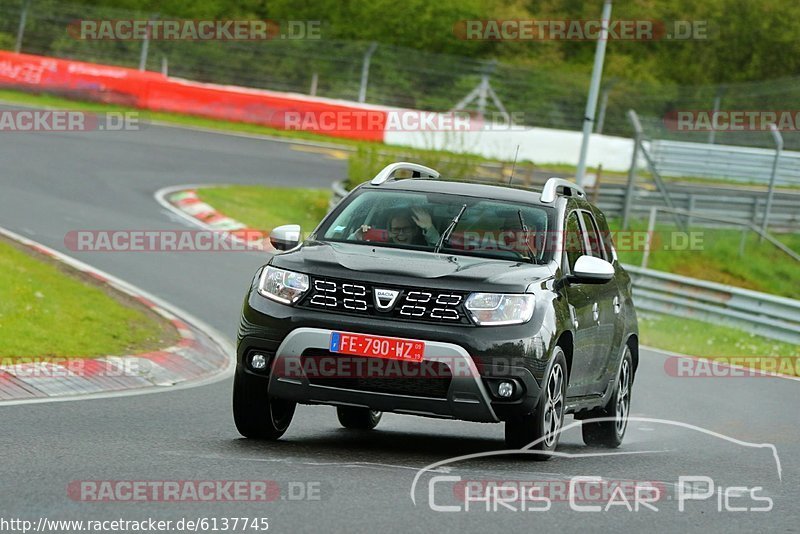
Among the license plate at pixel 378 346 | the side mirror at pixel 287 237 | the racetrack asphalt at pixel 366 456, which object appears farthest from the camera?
the side mirror at pixel 287 237

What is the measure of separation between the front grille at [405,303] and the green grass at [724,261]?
18340mm

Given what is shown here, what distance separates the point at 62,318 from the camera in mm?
13414

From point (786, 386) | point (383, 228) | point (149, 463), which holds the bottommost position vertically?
point (786, 386)

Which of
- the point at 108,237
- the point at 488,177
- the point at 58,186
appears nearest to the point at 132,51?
the point at 488,177

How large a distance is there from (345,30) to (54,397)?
47.7m

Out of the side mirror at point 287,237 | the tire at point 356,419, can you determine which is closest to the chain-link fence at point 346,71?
the tire at point 356,419

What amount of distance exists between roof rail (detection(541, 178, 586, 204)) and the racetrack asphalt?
1.66 m

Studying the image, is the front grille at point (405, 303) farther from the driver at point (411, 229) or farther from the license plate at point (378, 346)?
the driver at point (411, 229)

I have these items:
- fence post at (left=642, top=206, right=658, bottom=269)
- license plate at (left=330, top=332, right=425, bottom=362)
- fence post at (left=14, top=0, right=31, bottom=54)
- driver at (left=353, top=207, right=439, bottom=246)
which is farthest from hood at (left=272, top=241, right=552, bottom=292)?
fence post at (left=14, top=0, right=31, bottom=54)

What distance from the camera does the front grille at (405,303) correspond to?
8.39 meters

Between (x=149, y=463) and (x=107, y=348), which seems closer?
(x=149, y=463)

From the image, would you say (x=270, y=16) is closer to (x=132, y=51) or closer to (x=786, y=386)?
(x=132, y=51)

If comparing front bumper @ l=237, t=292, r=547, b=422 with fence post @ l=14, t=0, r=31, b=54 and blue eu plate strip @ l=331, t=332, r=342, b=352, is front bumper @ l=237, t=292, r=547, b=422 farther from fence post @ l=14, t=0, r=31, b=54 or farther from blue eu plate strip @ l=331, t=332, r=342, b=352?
fence post @ l=14, t=0, r=31, b=54

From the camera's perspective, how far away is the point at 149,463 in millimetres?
7723
